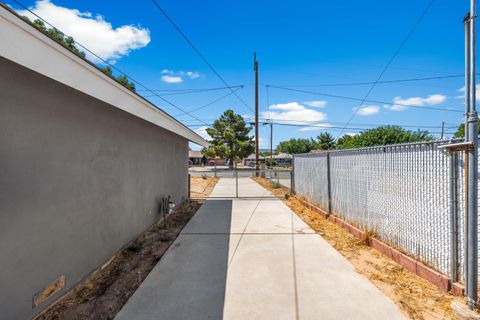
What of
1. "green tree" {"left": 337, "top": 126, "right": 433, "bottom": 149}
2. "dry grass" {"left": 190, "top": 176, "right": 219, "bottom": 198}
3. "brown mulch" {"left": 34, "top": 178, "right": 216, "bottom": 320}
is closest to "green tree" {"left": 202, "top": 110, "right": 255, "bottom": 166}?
"dry grass" {"left": 190, "top": 176, "right": 219, "bottom": 198}

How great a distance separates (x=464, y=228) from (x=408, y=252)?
1255 millimetres

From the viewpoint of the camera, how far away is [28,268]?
2.41 metres

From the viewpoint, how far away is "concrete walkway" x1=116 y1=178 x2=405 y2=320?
271 cm

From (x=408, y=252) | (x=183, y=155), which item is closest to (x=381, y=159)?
(x=408, y=252)

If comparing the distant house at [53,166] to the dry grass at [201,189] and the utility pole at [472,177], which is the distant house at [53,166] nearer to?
the utility pole at [472,177]

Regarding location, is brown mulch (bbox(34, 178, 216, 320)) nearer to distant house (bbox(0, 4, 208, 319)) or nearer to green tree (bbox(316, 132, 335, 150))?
distant house (bbox(0, 4, 208, 319))

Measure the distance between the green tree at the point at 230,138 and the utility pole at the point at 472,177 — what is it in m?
30.5

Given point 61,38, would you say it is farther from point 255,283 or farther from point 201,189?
point 255,283

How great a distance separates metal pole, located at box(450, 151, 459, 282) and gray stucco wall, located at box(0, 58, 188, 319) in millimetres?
4648

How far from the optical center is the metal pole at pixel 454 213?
292 cm

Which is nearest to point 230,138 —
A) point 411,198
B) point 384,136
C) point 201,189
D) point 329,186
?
point 201,189

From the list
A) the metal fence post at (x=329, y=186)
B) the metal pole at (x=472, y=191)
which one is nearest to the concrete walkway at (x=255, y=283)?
the metal pole at (x=472, y=191)

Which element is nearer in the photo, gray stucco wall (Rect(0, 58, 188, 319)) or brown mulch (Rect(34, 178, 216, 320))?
gray stucco wall (Rect(0, 58, 188, 319))

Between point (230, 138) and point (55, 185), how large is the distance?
101ft
